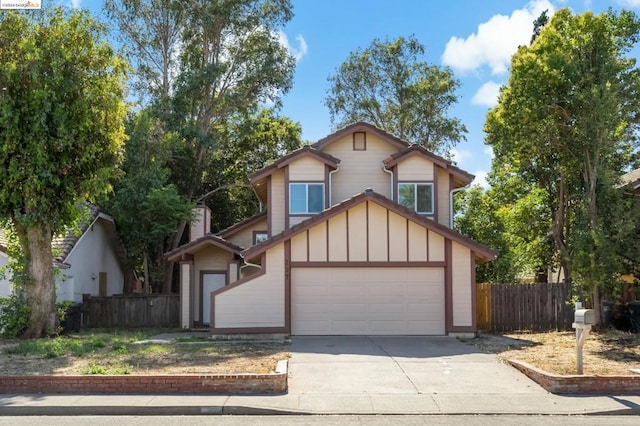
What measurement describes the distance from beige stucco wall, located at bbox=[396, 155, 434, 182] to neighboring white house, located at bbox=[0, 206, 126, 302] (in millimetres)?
10817

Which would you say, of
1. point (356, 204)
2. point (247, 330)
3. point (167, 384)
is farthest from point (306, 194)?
point (167, 384)

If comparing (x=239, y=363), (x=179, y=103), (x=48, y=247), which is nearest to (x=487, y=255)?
(x=239, y=363)

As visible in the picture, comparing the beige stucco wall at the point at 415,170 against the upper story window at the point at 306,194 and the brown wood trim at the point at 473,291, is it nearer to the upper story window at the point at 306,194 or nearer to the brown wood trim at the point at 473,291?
the upper story window at the point at 306,194

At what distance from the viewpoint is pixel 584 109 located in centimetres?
1972

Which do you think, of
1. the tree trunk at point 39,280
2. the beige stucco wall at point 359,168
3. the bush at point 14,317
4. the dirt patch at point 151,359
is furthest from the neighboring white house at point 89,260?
the beige stucco wall at point 359,168

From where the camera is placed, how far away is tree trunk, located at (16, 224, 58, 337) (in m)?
18.2

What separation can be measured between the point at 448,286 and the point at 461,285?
1.35 ft

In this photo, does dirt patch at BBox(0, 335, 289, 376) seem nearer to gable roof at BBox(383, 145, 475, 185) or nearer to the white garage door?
the white garage door

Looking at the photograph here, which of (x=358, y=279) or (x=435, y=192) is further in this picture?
(x=435, y=192)

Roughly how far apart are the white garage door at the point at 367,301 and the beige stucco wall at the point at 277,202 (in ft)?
11.9

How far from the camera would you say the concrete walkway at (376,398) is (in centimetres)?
972

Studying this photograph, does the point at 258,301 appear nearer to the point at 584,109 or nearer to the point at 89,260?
the point at 89,260

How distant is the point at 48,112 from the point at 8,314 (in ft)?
19.7

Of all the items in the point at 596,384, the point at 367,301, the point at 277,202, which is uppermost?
the point at 277,202
